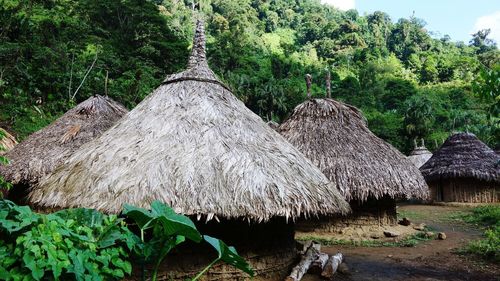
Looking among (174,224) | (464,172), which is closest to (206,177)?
(174,224)

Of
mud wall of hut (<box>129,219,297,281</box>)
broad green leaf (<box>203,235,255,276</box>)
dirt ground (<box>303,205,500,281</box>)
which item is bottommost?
dirt ground (<box>303,205,500,281</box>)

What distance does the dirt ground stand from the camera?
21.7 ft

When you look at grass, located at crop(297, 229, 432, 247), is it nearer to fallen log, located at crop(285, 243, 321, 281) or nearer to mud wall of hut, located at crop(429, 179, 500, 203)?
fallen log, located at crop(285, 243, 321, 281)

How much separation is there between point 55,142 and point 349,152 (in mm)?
7440

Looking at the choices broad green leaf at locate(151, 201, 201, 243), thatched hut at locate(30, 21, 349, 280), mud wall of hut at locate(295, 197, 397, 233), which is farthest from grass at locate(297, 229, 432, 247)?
broad green leaf at locate(151, 201, 201, 243)

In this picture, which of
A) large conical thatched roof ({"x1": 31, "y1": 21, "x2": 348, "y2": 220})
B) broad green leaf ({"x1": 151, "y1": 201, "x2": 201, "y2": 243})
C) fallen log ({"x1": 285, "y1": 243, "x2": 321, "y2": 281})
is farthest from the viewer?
fallen log ({"x1": 285, "y1": 243, "x2": 321, "y2": 281})

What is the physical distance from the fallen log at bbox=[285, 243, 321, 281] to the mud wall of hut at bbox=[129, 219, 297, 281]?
21cm

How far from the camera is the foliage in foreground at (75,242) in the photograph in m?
2.69

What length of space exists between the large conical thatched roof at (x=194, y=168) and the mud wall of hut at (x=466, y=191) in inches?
589

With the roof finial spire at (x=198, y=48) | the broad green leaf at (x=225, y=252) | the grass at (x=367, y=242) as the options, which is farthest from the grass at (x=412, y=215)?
the broad green leaf at (x=225, y=252)

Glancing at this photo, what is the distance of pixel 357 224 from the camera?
1009 centimetres

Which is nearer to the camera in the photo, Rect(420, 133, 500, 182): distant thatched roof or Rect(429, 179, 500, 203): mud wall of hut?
Rect(420, 133, 500, 182): distant thatched roof

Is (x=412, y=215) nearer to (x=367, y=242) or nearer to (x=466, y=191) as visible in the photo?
(x=466, y=191)

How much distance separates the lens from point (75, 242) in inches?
122
